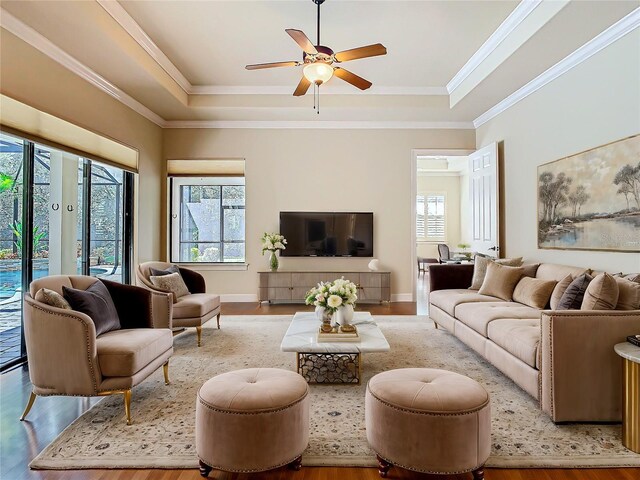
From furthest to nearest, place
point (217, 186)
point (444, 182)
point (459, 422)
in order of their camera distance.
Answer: point (444, 182) < point (217, 186) < point (459, 422)

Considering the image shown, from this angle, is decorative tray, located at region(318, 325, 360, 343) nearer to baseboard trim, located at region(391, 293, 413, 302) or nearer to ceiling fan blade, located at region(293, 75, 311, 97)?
ceiling fan blade, located at region(293, 75, 311, 97)

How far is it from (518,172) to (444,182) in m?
6.13

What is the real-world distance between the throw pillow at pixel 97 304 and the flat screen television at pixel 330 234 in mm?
3348

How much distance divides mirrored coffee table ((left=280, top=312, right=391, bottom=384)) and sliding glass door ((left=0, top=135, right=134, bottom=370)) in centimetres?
257

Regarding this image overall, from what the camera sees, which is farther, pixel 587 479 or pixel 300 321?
pixel 300 321

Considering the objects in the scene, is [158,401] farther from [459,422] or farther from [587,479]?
[587,479]

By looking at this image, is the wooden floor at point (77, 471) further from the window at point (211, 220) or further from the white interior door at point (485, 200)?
the window at point (211, 220)

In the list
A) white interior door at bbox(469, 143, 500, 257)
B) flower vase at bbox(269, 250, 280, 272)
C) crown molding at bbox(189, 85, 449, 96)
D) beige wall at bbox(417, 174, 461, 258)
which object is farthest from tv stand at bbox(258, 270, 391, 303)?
beige wall at bbox(417, 174, 461, 258)

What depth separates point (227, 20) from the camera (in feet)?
11.5

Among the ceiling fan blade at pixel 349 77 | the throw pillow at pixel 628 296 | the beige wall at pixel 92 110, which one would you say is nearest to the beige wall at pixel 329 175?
the beige wall at pixel 92 110

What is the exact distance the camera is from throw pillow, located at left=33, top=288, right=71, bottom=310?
2197mm

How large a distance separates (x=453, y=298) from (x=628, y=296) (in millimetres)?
1604

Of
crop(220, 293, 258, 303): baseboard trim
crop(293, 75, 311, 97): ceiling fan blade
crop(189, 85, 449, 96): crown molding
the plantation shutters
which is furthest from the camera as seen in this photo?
the plantation shutters

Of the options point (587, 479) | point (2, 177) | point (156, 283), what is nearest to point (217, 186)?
point (156, 283)
